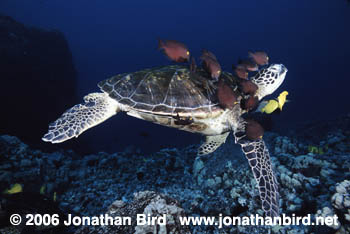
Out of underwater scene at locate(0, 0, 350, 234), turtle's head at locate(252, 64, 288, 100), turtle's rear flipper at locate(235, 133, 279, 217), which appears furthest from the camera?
turtle's head at locate(252, 64, 288, 100)

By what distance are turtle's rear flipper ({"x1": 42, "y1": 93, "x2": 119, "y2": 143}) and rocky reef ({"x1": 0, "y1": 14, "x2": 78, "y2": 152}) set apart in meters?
9.60

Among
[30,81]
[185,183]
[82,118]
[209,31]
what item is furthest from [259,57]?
[209,31]

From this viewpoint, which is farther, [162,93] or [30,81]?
[30,81]

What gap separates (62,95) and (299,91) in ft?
221

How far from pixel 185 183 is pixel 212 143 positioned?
1.29 meters

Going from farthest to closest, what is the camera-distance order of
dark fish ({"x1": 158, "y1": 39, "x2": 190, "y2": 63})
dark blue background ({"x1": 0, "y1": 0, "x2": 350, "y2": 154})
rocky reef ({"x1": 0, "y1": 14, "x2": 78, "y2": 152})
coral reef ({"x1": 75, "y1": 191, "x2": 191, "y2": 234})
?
dark blue background ({"x1": 0, "y1": 0, "x2": 350, "y2": 154}) → rocky reef ({"x1": 0, "y1": 14, "x2": 78, "y2": 152}) → dark fish ({"x1": 158, "y1": 39, "x2": 190, "y2": 63}) → coral reef ({"x1": 75, "y1": 191, "x2": 191, "y2": 234})

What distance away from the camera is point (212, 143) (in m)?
4.85

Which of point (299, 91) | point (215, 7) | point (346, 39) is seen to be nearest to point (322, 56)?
point (346, 39)

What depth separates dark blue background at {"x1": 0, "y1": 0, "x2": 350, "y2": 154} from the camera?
8119 centimetres

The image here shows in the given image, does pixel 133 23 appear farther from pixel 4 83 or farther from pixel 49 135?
pixel 49 135

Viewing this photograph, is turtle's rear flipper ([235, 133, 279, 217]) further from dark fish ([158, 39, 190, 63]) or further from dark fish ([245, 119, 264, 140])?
dark fish ([158, 39, 190, 63])

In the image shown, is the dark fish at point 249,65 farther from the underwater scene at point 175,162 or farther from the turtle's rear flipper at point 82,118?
the turtle's rear flipper at point 82,118

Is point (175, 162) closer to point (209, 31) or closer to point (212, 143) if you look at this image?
point (212, 143)

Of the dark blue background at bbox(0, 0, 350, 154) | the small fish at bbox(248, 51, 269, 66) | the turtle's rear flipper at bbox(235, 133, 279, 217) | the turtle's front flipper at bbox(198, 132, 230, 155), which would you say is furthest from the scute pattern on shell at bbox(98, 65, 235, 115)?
the dark blue background at bbox(0, 0, 350, 154)
